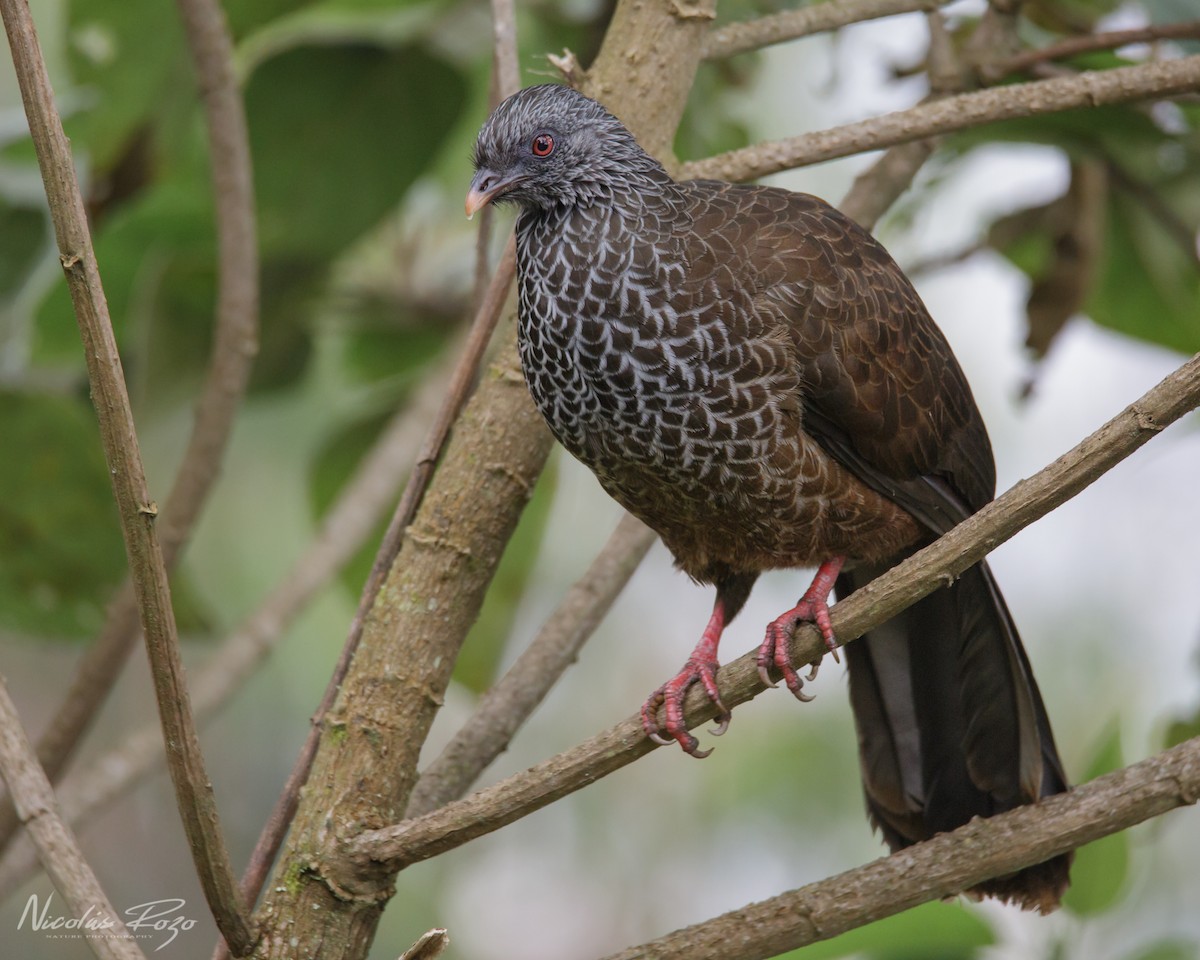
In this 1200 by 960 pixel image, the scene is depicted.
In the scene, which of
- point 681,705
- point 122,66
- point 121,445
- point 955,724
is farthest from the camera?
point 122,66

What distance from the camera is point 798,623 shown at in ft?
8.78

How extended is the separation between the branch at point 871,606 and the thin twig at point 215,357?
4.62ft

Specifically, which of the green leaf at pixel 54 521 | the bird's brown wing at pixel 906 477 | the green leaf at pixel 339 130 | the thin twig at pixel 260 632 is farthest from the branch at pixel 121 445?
the green leaf at pixel 339 130

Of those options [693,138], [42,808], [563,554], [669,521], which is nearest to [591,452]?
[669,521]

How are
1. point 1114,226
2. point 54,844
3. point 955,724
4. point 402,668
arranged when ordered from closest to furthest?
1. point 54,844
2. point 402,668
3. point 955,724
4. point 1114,226

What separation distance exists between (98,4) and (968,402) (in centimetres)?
281

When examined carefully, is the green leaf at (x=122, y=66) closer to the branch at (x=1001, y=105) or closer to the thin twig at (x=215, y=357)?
the thin twig at (x=215, y=357)

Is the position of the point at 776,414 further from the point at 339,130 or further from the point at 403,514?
the point at 339,130

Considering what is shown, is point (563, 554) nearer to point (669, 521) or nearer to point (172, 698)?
point (669, 521)

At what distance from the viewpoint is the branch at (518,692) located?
111 inches

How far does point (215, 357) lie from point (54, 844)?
1.71m

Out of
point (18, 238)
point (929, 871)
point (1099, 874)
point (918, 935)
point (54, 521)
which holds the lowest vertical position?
point (929, 871)

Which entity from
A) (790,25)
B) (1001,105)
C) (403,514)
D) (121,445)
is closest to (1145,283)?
(1001,105)

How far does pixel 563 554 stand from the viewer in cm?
752
